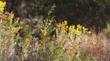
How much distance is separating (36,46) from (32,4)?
4.25m

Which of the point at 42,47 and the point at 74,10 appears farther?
the point at 74,10

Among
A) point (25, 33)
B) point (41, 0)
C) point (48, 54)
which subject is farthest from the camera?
point (41, 0)

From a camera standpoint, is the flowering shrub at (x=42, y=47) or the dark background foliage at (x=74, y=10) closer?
the flowering shrub at (x=42, y=47)

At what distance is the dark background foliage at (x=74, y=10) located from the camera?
33.1 feet

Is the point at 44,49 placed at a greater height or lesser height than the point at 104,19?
greater

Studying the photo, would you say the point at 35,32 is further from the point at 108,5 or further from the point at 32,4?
the point at 108,5

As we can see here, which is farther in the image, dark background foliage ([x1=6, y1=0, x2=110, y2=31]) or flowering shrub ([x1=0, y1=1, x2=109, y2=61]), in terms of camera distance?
dark background foliage ([x1=6, y1=0, x2=110, y2=31])

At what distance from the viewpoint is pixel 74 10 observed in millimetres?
10797

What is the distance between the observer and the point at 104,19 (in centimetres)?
1070

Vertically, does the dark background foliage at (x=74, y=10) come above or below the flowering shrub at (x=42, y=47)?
below

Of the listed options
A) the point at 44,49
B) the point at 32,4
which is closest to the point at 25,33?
the point at 44,49

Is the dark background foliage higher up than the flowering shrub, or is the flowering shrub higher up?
the flowering shrub

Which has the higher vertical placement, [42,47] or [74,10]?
[42,47]

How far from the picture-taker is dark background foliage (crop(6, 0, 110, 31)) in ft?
33.1
